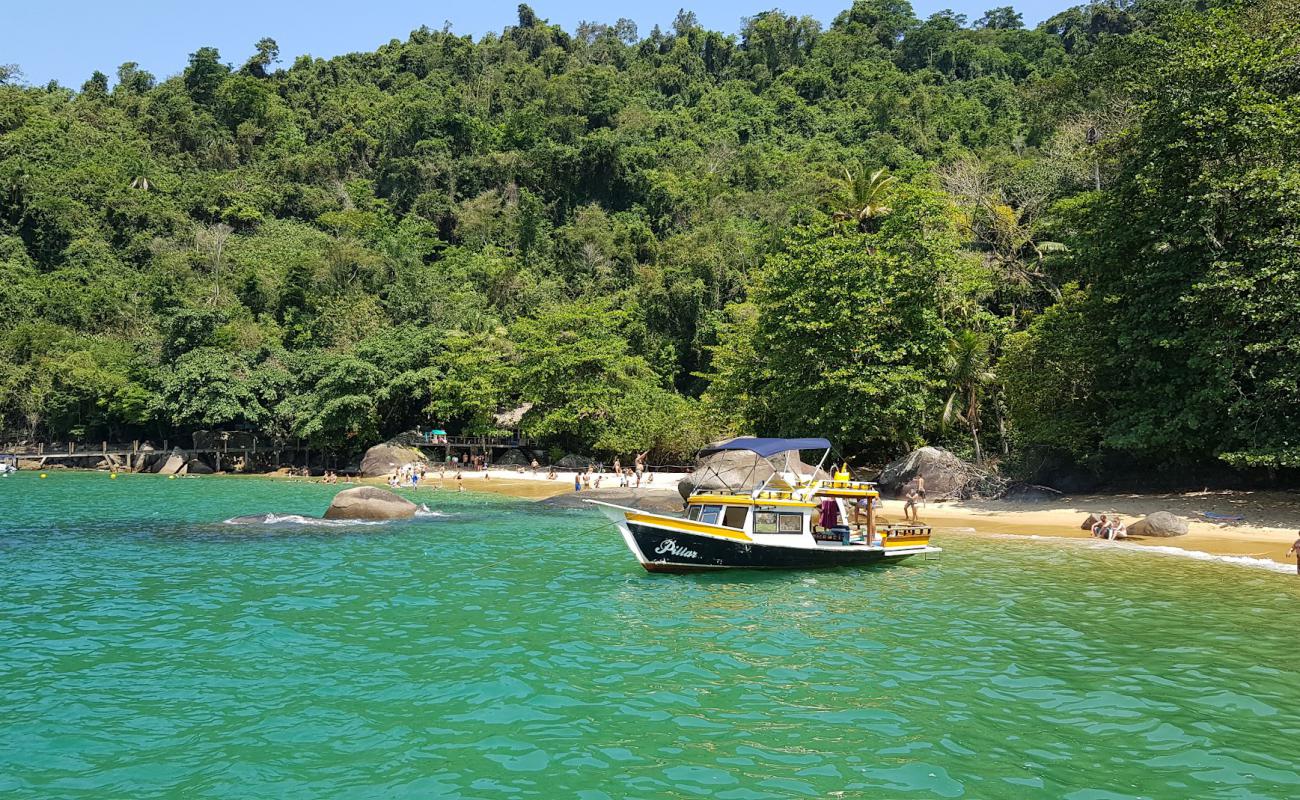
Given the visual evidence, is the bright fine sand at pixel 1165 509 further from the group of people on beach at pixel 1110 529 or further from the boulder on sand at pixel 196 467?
the boulder on sand at pixel 196 467

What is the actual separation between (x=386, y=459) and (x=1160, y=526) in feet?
149

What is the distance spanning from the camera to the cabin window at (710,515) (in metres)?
19.4

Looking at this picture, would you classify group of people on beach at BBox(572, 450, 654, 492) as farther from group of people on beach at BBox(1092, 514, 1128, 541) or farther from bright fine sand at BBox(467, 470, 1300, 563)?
group of people on beach at BBox(1092, 514, 1128, 541)

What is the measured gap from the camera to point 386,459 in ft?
178

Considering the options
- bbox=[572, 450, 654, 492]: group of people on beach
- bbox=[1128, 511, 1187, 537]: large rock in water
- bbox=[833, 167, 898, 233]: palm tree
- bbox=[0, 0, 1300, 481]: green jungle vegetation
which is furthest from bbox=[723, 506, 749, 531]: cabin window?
bbox=[833, 167, 898, 233]: palm tree

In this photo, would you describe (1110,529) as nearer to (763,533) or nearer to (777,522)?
(777,522)

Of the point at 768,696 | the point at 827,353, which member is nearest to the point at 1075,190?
the point at 827,353

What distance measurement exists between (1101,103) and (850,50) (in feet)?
273

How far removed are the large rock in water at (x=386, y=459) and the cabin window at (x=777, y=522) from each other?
1553 inches

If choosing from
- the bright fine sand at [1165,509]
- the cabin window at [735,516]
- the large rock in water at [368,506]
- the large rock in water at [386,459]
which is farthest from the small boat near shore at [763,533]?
the large rock in water at [386,459]

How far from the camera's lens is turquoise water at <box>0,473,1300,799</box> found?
8.28m

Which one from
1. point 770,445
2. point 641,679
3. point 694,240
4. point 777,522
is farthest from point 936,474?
point 694,240

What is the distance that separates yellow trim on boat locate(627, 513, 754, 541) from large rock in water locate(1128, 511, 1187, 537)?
Answer: 1402 centimetres

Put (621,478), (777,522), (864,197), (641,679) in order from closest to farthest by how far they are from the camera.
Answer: (641,679)
(777,522)
(621,478)
(864,197)
